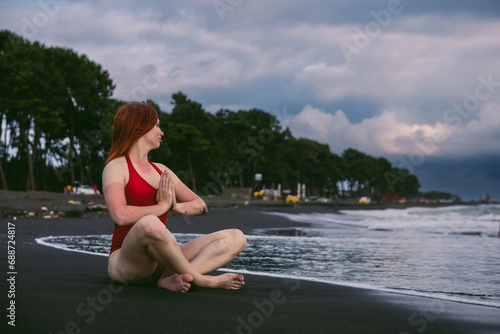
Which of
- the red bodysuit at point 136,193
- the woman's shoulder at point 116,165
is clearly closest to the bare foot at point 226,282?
the red bodysuit at point 136,193

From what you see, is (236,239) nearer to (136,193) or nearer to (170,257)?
(170,257)

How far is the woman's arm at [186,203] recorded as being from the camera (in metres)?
4.14

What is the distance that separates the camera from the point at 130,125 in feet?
13.7

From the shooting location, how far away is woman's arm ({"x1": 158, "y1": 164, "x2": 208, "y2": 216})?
414 centimetres

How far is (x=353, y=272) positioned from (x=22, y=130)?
1477 inches

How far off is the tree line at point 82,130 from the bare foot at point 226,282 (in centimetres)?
1803

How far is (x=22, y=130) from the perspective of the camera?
129 ft

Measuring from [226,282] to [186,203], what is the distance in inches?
28.7

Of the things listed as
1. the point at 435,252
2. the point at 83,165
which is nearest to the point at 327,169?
the point at 83,165

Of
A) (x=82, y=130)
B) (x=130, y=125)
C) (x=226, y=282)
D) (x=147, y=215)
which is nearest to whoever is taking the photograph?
(x=147, y=215)

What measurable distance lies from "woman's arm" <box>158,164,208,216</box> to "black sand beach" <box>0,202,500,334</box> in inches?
24.3

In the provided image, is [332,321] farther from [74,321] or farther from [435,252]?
[435,252]

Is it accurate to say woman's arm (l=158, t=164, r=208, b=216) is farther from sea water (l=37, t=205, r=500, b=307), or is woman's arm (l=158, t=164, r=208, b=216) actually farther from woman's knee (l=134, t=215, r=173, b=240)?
sea water (l=37, t=205, r=500, b=307)

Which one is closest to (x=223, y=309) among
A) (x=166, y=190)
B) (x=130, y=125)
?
(x=166, y=190)
